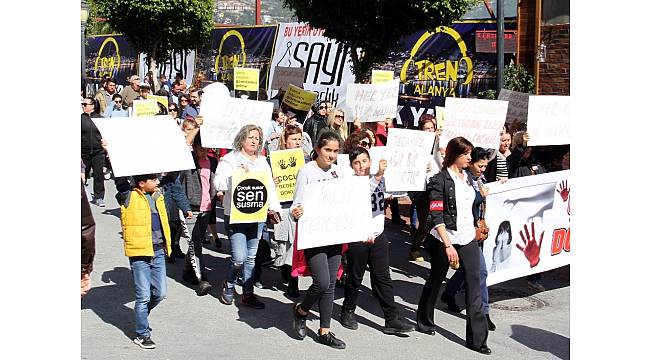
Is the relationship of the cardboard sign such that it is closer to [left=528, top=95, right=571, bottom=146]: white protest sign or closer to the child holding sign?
[left=528, top=95, right=571, bottom=146]: white protest sign

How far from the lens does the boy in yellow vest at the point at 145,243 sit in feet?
22.6

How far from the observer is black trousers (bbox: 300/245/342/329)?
23.2 feet

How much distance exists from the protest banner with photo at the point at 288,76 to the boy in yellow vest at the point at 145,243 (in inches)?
307

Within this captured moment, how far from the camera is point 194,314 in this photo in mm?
8047

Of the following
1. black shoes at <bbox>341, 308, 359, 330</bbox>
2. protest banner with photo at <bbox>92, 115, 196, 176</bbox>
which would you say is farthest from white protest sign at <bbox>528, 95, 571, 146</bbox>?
protest banner with photo at <bbox>92, 115, 196, 176</bbox>

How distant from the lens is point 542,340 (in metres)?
7.54

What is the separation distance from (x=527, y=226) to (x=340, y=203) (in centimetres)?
233

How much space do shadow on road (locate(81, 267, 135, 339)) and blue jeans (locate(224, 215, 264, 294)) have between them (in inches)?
39.5

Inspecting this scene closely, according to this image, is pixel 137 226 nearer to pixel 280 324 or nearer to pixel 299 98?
pixel 280 324

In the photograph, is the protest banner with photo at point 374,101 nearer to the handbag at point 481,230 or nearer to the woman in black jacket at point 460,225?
the handbag at point 481,230

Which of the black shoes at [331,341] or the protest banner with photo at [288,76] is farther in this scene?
the protest banner with photo at [288,76]

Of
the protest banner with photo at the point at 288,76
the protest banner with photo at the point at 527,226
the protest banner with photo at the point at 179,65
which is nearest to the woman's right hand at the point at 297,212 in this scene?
the protest banner with photo at the point at 527,226

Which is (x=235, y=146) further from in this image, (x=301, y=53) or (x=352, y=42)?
(x=301, y=53)
